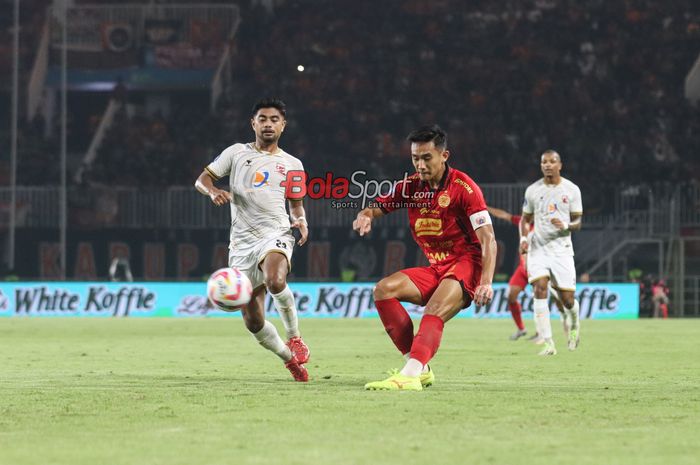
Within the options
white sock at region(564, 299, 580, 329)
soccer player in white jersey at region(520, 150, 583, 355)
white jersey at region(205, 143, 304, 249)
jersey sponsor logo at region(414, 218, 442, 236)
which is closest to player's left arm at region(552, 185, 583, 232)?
soccer player in white jersey at region(520, 150, 583, 355)

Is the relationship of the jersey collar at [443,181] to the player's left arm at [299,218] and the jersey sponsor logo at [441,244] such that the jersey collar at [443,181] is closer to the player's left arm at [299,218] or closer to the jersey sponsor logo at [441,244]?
the jersey sponsor logo at [441,244]

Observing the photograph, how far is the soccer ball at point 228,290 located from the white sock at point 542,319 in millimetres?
6347

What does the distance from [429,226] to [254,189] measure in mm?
1898

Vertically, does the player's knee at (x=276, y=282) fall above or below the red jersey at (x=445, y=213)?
below

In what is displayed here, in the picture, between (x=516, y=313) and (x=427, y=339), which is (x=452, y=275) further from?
(x=516, y=313)

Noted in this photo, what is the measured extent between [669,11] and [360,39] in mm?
9856

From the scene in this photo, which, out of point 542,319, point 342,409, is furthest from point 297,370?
point 542,319

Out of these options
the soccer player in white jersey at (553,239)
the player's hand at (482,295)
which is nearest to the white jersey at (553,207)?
the soccer player in white jersey at (553,239)

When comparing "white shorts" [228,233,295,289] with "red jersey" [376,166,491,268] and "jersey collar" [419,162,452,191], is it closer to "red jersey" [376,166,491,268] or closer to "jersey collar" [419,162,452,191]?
"red jersey" [376,166,491,268]

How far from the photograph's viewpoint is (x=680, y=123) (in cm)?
3603

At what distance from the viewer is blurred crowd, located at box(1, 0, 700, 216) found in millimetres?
35594

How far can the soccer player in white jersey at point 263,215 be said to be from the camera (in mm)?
10555

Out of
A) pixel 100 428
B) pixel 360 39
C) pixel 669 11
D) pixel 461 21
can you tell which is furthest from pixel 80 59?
pixel 100 428

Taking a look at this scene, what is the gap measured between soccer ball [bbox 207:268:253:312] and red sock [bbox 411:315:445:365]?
1.47 m
